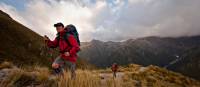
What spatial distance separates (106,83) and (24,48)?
216ft

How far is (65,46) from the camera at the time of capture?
7355 millimetres

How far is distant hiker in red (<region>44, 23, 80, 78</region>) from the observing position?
23.9 ft

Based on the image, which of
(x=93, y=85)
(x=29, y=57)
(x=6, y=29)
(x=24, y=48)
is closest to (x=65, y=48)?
(x=93, y=85)

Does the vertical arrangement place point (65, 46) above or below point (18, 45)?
below

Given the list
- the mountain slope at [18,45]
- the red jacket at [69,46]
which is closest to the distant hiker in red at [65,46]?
the red jacket at [69,46]

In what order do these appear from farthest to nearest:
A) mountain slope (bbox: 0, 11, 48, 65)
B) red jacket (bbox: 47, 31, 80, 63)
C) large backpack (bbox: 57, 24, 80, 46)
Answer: mountain slope (bbox: 0, 11, 48, 65) < large backpack (bbox: 57, 24, 80, 46) < red jacket (bbox: 47, 31, 80, 63)

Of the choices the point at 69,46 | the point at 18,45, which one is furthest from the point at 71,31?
the point at 18,45

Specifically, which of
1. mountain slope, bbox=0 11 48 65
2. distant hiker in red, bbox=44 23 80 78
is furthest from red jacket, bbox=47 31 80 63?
mountain slope, bbox=0 11 48 65

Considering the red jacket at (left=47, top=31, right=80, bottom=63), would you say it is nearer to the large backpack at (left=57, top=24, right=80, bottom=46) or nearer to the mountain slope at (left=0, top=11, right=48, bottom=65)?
the large backpack at (left=57, top=24, right=80, bottom=46)

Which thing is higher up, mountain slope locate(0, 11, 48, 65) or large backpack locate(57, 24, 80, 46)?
mountain slope locate(0, 11, 48, 65)

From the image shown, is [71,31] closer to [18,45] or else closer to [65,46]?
[65,46]

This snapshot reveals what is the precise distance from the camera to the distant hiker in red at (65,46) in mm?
7277

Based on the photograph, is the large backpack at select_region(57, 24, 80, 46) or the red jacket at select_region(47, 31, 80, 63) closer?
the red jacket at select_region(47, 31, 80, 63)

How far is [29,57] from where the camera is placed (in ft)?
206
